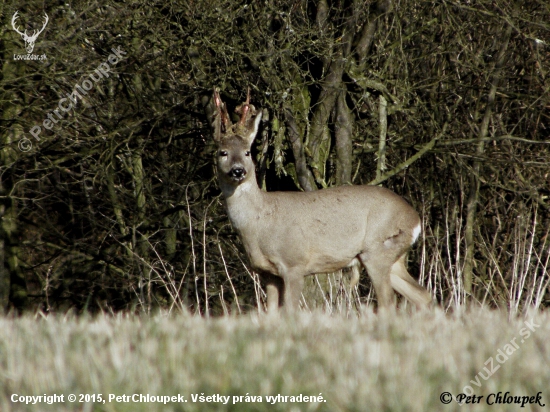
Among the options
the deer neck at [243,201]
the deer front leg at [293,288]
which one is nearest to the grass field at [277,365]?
the deer front leg at [293,288]

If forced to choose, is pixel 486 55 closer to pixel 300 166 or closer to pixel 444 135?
pixel 444 135

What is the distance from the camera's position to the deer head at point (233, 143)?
6801mm

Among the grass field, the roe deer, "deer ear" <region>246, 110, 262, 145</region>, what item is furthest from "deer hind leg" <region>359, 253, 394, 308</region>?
the grass field

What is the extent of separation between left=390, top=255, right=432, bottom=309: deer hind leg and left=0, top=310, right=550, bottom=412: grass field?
10.3 ft

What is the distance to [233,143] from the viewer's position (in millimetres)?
6902

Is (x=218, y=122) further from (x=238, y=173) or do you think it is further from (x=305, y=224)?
(x=305, y=224)

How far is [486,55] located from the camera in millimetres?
9188

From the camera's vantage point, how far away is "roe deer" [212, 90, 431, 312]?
676 cm

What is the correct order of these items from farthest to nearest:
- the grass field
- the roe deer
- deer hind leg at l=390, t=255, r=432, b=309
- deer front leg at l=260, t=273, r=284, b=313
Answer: deer hind leg at l=390, t=255, r=432, b=309
deer front leg at l=260, t=273, r=284, b=313
the roe deer
the grass field

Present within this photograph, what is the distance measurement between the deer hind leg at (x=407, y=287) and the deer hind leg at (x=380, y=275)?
275 mm

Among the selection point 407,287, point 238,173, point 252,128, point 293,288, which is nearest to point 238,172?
point 238,173

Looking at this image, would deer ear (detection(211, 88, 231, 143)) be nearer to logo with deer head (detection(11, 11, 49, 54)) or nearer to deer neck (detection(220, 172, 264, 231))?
deer neck (detection(220, 172, 264, 231))

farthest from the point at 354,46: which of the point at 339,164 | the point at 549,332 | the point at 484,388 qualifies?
the point at 484,388

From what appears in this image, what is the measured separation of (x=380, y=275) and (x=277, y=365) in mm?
3992
